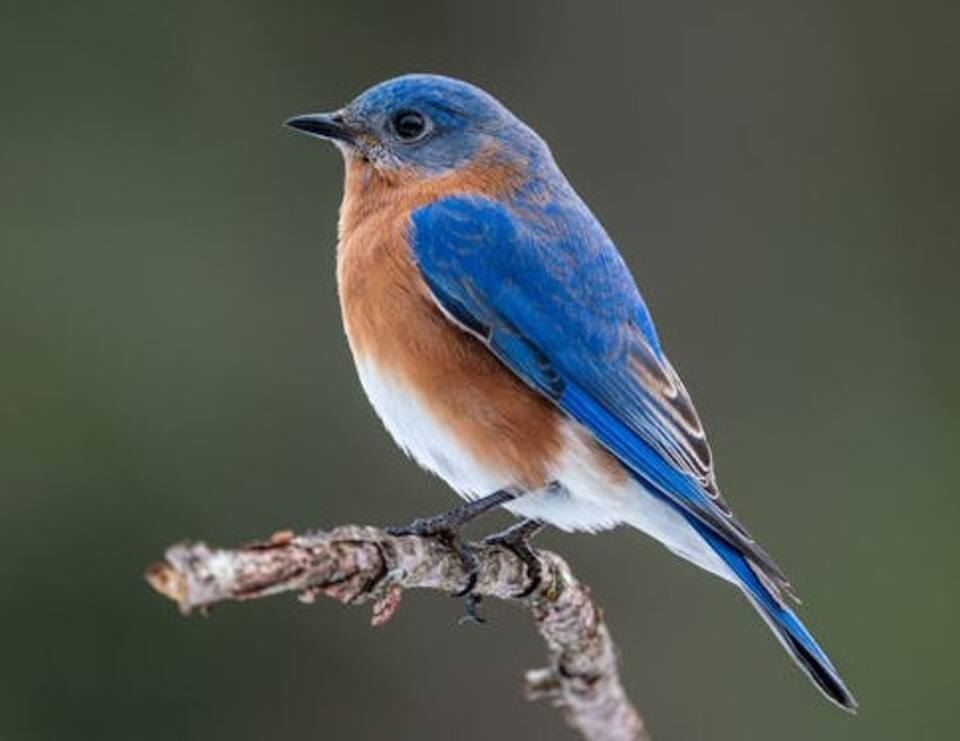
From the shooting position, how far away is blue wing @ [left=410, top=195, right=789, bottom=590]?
17.9 feet

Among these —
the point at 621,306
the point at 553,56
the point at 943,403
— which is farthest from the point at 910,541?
the point at 621,306

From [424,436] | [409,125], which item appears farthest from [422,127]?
[424,436]

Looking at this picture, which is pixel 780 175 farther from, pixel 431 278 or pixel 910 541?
pixel 431 278

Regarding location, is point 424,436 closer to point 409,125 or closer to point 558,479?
point 558,479

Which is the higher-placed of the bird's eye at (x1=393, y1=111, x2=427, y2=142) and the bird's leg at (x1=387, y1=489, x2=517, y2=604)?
the bird's eye at (x1=393, y1=111, x2=427, y2=142)

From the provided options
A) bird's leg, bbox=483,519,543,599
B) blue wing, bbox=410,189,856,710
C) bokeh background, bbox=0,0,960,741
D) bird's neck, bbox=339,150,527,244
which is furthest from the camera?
bokeh background, bbox=0,0,960,741

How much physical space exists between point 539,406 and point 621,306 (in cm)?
55

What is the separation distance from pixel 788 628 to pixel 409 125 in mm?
2103

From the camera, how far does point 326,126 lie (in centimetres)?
614

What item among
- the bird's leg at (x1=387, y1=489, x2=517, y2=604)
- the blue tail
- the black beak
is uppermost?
the black beak

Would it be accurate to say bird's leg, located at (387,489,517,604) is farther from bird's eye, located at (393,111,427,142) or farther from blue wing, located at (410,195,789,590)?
bird's eye, located at (393,111,427,142)

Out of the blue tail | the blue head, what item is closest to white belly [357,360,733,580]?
the blue tail

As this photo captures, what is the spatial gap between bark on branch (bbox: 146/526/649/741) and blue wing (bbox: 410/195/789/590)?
0.52m

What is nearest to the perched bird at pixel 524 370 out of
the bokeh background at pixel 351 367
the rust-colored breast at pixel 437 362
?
the rust-colored breast at pixel 437 362
